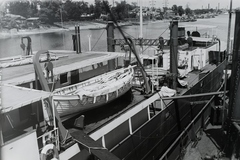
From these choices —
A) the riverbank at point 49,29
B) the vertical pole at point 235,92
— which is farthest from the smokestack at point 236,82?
the riverbank at point 49,29

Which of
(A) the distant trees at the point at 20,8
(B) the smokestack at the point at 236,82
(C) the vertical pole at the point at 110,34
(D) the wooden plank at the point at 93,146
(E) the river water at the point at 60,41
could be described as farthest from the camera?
(A) the distant trees at the point at 20,8

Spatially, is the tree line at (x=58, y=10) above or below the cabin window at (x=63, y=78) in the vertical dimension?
above

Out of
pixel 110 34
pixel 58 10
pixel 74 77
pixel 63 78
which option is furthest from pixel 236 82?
pixel 58 10

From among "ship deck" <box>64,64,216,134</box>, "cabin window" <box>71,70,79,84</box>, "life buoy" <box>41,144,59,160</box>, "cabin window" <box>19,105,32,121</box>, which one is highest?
"cabin window" <box>71,70,79,84</box>

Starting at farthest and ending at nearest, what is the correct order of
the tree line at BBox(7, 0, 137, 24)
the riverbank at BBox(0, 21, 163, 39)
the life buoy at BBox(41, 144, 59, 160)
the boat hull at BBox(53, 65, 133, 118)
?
the tree line at BBox(7, 0, 137, 24), the riverbank at BBox(0, 21, 163, 39), the boat hull at BBox(53, 65, 133, 118), the life buoy at BBox(41, 144, 59, 160)

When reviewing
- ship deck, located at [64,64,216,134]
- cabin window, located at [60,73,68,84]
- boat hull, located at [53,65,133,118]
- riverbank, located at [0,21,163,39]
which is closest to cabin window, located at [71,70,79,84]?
cabin window, located at [60,73,68,84]

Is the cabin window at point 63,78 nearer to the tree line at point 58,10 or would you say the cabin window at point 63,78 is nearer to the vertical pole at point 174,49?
the vertical pole at point 174,49

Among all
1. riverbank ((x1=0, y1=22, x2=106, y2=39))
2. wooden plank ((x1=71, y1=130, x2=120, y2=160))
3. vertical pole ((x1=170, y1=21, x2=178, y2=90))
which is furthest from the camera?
riverbank ((x1=0, y1=22, x2=106, y2=39))

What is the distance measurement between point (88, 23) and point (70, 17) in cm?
899

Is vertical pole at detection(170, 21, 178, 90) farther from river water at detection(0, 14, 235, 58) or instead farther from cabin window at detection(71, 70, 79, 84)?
river water at detection(0, 14, 235, 58)

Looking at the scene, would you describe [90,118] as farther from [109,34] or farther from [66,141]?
[109,34]

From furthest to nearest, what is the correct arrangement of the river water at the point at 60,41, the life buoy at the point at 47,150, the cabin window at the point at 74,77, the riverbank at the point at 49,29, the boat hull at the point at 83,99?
1. the riverbank at the point at 49,29
2. the river water at the point at 60,41
3. the cabin window at the point at 74,77
4. the boat hull at the point at 83,99
5. the life buoy at the point at 47,150

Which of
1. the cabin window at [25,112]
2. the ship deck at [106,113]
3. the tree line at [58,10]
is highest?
the tree line at [58,10]

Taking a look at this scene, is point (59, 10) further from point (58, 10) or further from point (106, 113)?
point (106, 113)
